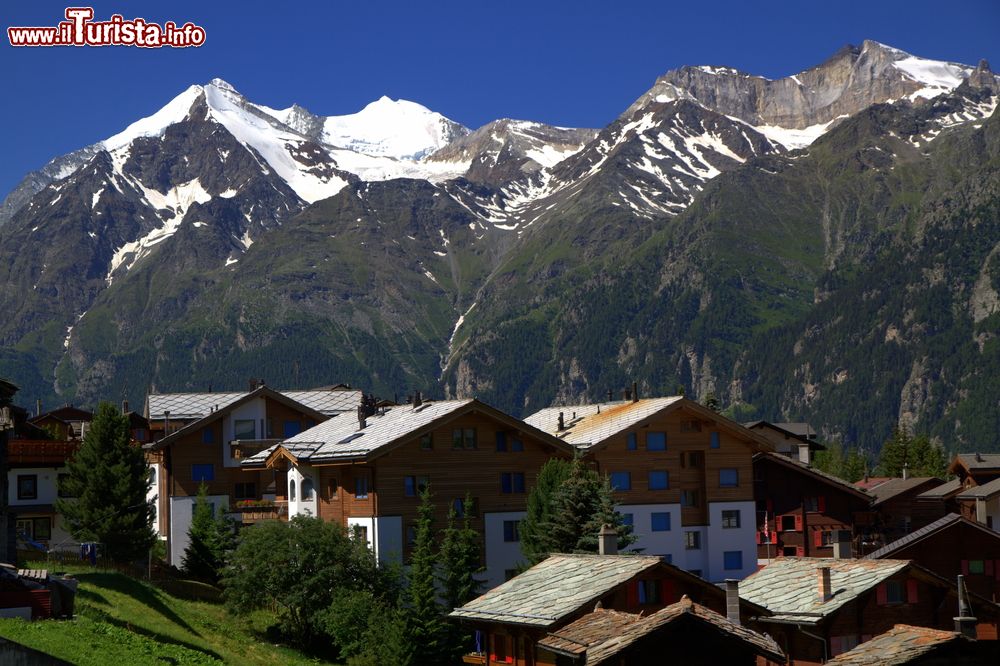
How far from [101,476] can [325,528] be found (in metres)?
15.8

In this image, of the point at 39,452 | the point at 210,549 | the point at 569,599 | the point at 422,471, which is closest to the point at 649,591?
the point at 569,599

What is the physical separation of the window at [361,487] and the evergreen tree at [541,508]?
8535mm

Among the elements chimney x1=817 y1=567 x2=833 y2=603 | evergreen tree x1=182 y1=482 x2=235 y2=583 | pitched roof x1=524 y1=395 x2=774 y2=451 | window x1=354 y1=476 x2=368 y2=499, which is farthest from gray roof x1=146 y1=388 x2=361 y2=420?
chimney x1=817 y1=567 x2=833 y2=603

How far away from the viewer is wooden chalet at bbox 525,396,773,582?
9012 cm

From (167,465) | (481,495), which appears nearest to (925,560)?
(481,495)

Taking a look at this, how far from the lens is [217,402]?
401 feet

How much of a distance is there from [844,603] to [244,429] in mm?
54903

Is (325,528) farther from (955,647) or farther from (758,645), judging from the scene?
(955,647)

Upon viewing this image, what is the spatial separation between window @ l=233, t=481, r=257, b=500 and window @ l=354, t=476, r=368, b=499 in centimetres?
2098

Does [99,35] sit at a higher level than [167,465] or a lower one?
higher

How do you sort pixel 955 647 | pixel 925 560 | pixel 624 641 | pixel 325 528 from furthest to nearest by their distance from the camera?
1. pixel 925 560
2. pixel 325 528
3. pixel 624 641
4. pixel 955 647

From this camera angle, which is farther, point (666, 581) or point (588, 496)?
point (588, 496)

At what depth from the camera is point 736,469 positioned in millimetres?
94250

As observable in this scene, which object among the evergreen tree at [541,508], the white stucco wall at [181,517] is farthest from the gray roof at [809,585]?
the white stucco wall at [181,517]
